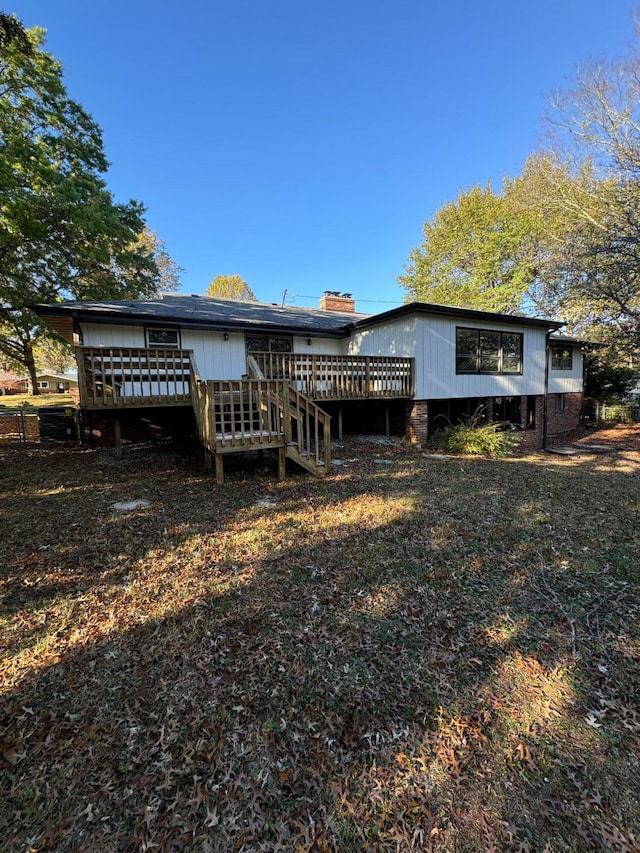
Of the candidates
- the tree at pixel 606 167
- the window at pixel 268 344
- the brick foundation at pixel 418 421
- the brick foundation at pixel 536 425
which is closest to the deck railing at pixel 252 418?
the window at pixel 268 344

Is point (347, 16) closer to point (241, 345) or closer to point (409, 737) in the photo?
point (241, 345)

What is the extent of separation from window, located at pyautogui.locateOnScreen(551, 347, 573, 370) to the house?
0.31 ft

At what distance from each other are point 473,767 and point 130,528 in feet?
14.3

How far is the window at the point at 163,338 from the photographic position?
993 cm

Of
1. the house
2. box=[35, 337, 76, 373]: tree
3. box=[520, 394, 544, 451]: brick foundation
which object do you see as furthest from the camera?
box=[35, 337, 76, 373]: tree

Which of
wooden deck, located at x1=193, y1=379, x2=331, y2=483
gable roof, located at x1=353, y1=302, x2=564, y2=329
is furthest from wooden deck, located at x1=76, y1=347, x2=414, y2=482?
gable roof, located at x1=353, y1=302, x2=564, y2=329

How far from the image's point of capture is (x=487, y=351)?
486 inches

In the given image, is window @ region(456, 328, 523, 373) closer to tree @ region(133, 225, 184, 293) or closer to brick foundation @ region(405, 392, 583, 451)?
brick foundation @ region(405, 392, 583, 451)

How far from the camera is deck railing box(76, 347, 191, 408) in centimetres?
737

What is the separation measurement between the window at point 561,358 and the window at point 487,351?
3.45 meters

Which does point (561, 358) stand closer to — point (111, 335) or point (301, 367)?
point (301, 367)

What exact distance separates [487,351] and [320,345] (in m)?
5.65

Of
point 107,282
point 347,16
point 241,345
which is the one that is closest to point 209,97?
point 347,16

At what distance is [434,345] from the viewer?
11.1 metres
